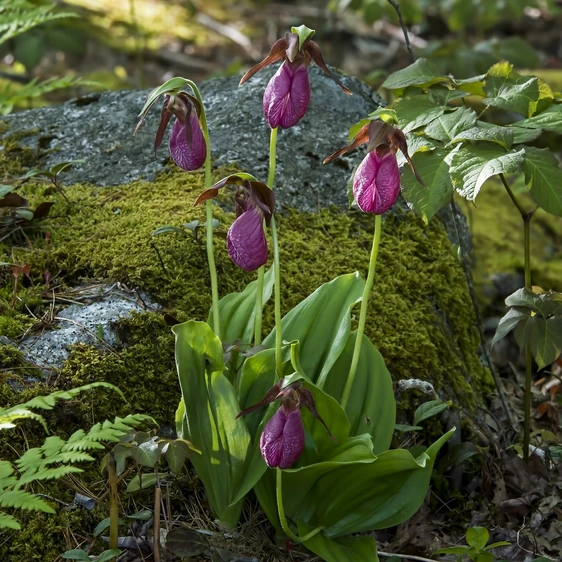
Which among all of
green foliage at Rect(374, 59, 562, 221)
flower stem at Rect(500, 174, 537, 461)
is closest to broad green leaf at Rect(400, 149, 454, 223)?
green foliage at Rect(374, 59, 562, 221)

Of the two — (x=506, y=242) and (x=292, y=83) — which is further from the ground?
(x=292, y=83)

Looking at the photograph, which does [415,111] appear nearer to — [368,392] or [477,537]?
[368,392]

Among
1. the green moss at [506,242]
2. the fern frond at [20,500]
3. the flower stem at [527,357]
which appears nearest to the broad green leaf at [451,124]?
the flower stem at [527,357]

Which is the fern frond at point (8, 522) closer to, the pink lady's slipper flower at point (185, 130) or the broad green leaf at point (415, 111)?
the pink lady's slipper flower at point (185, 130)

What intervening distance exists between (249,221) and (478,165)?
0.61m

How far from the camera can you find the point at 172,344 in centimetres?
219

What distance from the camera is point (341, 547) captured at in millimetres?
1871

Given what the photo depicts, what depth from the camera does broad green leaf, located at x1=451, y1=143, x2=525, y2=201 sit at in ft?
5.70

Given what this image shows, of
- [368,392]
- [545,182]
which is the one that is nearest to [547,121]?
[545,182]

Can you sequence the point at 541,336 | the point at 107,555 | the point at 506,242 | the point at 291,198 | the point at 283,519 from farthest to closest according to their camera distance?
the point at 506,242, the point at 291,198, the point at 541,336, the point at 283,519, the point at 107,555

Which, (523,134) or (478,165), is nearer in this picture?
(478,165)

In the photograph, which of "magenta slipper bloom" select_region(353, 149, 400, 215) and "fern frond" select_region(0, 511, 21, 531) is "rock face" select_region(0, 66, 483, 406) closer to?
"fern frond" select_region(0, 511, 21, 531)

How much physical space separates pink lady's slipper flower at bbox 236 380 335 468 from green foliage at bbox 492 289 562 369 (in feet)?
2.51

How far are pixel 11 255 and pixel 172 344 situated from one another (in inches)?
27.3
